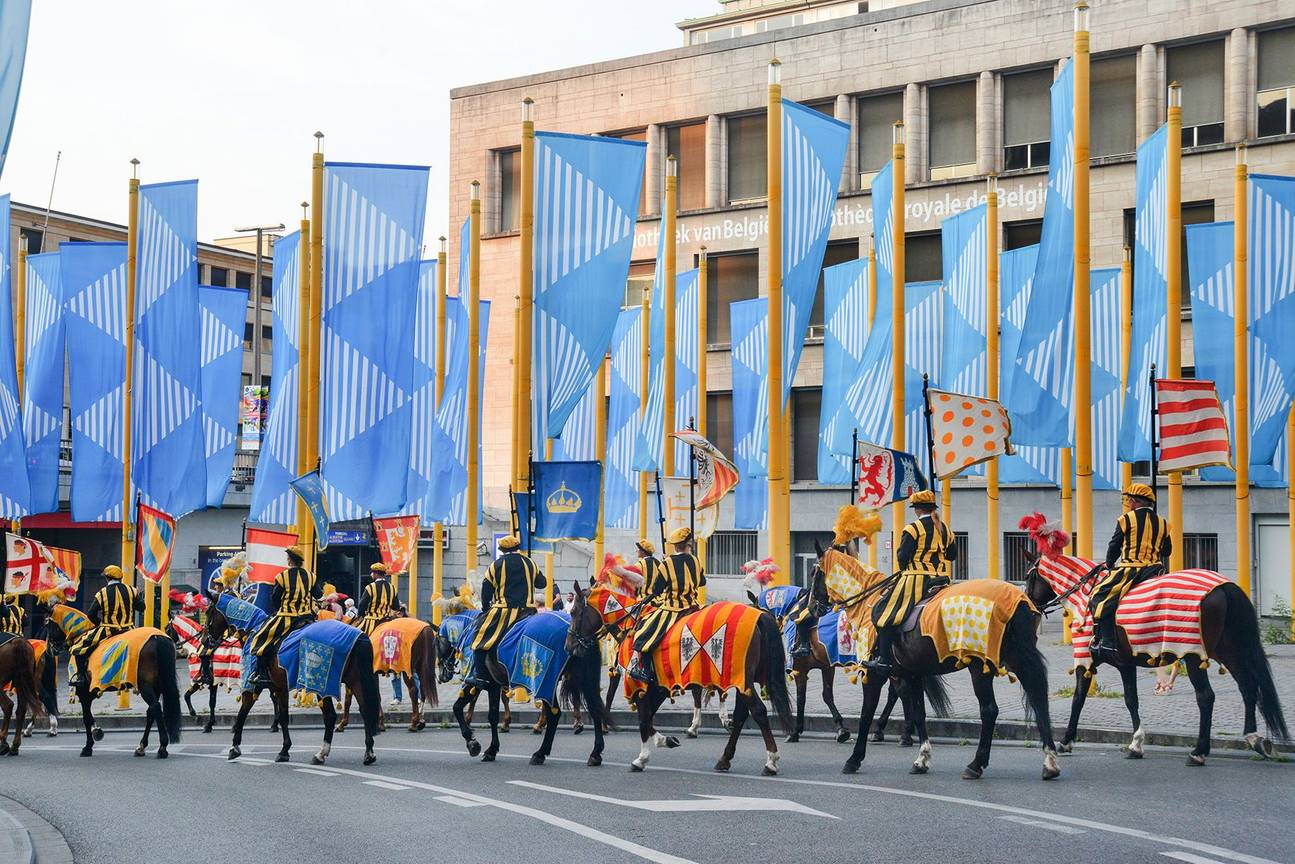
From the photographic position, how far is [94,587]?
43.8 meters

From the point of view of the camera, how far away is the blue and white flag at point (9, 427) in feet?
82.6

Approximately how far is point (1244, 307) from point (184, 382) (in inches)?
664

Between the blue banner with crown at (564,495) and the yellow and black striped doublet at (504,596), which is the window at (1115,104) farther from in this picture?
the yellow and black striped doublet at (504,596)

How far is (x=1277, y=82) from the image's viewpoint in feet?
127

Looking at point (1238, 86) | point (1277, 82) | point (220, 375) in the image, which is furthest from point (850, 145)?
point (220, 375)

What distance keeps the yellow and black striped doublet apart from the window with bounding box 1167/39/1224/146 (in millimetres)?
29735

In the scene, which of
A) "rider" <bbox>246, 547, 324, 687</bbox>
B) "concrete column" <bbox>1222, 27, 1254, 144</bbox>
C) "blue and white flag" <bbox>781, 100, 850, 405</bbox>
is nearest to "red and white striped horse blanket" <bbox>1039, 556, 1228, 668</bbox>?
"blue and white flag" <bbox>781, 100, 850, 405</bbox>

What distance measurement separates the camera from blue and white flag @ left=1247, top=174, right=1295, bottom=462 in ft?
74.4

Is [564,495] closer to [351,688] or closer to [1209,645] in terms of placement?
[351,688]

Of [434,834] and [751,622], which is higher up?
[751,622]

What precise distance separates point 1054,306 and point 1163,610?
337 inches

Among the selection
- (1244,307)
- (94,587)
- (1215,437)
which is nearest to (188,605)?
(1215,437)

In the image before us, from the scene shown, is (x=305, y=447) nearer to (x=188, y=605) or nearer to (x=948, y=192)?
(x=188, y=605)

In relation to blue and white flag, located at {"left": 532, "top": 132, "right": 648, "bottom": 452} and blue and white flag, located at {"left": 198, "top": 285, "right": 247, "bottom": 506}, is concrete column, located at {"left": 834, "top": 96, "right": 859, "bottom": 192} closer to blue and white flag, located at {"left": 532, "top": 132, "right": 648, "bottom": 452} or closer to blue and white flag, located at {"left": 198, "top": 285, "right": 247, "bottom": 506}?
blue and white flag, located at {"left": 198, "top": 285, "right": 247, "bottom": 506}
